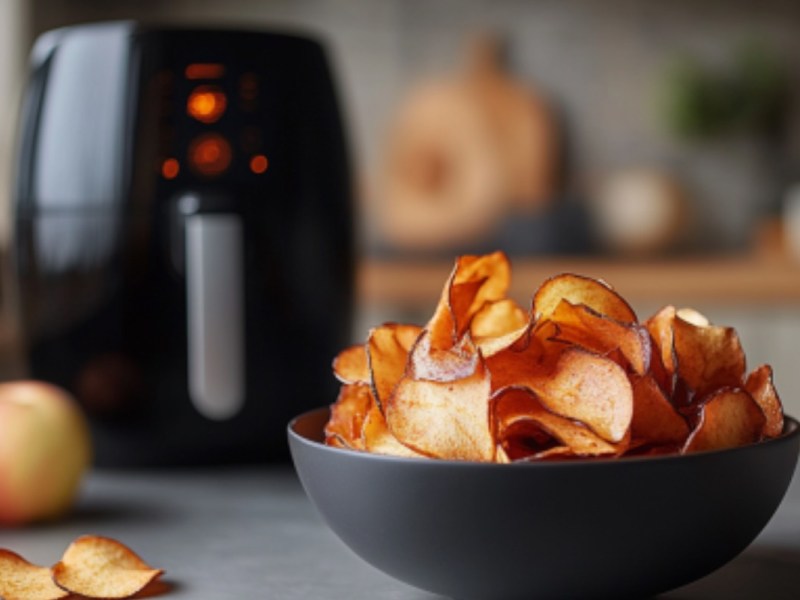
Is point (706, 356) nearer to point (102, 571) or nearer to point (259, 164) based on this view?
point (102, 571)

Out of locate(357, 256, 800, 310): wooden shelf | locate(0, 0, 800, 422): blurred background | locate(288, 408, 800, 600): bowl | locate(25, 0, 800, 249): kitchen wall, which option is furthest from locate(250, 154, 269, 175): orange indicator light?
locate(25, 0, 800, 249): kitchen wall

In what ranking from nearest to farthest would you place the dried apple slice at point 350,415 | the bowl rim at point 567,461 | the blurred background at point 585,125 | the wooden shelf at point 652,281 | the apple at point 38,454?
the bowl rim at point 567,461
the dried apple slice at point 350,415
the apple at point 38,454
the wooden shelf at point 652,281
the blurred background at point 585,125

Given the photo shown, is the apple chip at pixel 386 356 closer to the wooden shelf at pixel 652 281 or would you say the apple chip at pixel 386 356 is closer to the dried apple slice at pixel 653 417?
the dried apple slice at pixel 653 417

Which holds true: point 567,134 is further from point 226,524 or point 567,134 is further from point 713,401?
point 713,401

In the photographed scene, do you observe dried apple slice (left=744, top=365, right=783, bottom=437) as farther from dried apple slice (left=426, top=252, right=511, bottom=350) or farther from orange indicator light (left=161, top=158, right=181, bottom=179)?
orange indicator light (left=161, top=158, right=181, bottom=179)

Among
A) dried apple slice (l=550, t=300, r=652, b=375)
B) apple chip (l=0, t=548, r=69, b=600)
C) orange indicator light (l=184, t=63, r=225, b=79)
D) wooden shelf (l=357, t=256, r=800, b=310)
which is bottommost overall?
wooden shelf (l=357, t=256, r=800, b=310)

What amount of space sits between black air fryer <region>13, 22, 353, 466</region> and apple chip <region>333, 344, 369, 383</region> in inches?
12.9

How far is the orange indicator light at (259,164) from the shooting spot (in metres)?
0.95

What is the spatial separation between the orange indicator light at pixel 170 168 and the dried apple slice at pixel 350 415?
0.38m

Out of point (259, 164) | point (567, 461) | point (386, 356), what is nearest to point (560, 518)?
point (567, 461)

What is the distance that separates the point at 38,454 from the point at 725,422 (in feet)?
1.55

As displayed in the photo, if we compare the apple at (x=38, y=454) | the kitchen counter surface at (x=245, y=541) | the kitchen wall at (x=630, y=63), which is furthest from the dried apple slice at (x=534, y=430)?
the kitchen wall at (x=630, y=63)

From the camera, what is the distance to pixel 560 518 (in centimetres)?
49

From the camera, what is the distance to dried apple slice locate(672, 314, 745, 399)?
0.56 meters
